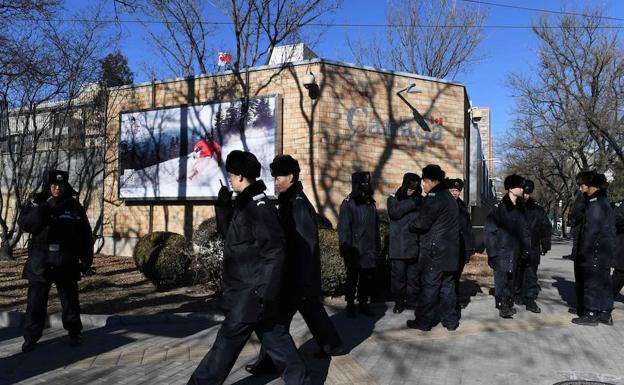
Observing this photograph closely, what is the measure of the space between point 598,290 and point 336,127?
722 centimetres

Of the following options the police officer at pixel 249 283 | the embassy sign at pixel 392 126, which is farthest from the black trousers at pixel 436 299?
the embassy sign at pixel 392 126

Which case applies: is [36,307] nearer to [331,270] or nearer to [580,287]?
[331,270]

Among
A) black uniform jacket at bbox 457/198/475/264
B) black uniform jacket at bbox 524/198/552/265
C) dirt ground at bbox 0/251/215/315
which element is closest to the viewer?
black uniform jacket at bbox 457/198/475/264

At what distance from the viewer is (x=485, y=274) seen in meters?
11.8

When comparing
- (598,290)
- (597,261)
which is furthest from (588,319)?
(597,261)

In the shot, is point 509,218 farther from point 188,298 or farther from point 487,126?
point 487,126

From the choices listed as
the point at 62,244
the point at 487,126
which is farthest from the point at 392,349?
the point at 487,126

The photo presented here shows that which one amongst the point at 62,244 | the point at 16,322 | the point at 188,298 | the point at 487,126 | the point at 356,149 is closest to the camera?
the point at 62,244

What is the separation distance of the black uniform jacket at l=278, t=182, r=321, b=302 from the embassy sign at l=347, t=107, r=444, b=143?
820cm

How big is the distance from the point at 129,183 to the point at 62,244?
930 centimetres

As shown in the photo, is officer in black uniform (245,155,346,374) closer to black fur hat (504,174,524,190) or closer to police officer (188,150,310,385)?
police officer (188,150,310,385)

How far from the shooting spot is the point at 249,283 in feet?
12.3

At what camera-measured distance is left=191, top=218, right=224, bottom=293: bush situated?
320 inches

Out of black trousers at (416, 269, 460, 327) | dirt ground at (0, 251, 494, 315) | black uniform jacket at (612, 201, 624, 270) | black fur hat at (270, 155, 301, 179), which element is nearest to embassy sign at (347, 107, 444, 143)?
dirt ground at (0, 251, 494, 315)
